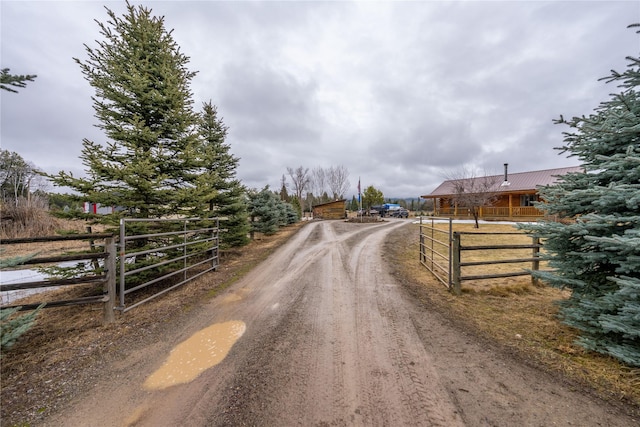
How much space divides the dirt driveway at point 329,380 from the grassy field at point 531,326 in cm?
33

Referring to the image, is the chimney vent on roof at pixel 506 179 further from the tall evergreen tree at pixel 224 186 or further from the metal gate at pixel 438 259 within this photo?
the tall evergreen tree at pixel 224 186

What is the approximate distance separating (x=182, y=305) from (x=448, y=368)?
4.56 meters

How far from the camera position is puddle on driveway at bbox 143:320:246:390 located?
2.41 metres

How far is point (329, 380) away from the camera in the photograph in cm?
235

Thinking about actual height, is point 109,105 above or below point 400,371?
above

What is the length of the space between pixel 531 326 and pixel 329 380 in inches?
127

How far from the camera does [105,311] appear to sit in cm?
370

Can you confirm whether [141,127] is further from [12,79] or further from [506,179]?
[506,179]

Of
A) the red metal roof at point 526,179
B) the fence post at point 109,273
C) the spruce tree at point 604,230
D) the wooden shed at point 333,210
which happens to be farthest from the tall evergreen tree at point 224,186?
the wooden shed at point 333,210

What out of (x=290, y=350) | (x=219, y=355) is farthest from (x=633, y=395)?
(x=219, y=355)

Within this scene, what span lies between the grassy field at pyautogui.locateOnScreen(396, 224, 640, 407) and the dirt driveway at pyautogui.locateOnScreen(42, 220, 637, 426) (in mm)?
330

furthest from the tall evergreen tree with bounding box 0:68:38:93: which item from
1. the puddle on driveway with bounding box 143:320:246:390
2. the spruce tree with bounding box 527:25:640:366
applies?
the spruce tree with bounding box 527:25:640:366

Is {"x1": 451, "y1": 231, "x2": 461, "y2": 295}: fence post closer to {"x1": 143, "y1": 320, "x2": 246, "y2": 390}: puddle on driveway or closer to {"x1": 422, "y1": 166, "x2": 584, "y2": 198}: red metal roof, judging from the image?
{"x1": 143, "y1": 320, "x2": 246, "y2": 390}: puddle on driveway

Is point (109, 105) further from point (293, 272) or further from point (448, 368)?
point (448, 368)
